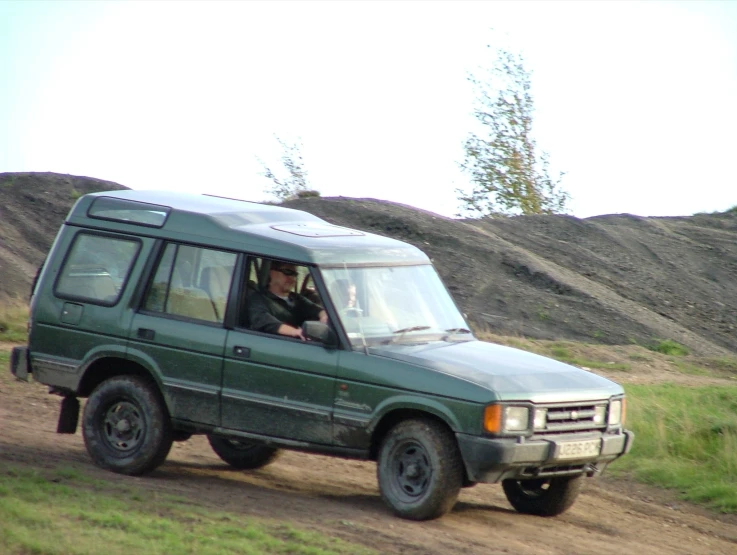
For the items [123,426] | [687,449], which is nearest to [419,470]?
[123,426]

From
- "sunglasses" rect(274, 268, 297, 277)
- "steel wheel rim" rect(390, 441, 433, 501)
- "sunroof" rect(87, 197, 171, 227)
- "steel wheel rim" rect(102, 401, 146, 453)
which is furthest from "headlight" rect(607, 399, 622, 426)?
"sunroof" rect(87, 197, 171, 227)

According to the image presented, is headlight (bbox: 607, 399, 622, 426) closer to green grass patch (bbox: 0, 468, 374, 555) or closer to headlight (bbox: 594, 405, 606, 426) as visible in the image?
headlight (bbox: 594, 405, 606, 426)

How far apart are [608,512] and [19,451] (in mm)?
4715

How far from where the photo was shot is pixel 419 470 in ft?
23.6

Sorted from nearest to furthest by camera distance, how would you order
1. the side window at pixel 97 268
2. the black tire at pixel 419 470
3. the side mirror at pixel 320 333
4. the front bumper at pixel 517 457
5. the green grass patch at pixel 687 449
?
the front bumper at pixel 517 457
the black tire at pixel 419 470
the side mirror at pixel 320 333
the side window at pixel 97 268
the green grass patch at pixel 687 449

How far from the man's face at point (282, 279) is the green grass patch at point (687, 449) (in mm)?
3904

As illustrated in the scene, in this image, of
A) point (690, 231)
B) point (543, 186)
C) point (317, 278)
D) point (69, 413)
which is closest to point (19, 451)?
point (69, 413)

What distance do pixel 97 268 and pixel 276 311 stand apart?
5.05ft

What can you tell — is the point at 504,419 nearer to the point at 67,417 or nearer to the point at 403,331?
the point at 403,331

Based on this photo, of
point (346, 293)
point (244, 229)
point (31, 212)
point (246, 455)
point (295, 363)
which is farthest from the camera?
point (31, 212)

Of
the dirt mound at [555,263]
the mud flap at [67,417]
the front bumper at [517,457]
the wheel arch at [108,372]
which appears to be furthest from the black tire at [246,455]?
the dirt mound at [555,263]

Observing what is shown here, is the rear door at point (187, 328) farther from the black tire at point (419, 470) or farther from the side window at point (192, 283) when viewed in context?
the black tire at point (419, 470)

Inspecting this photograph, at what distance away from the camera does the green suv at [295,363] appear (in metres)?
7.07

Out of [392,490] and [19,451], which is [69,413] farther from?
[392,490]
